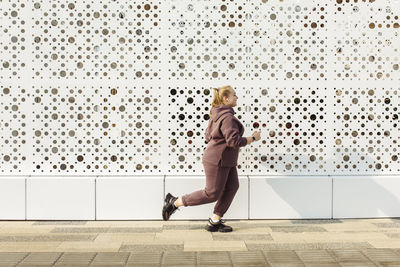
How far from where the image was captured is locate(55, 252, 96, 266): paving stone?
446 centimetres

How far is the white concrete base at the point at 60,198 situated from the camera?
6.49 meters

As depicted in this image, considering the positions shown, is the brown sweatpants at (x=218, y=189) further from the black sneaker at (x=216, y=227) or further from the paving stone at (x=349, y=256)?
the paving stone at (x=349, y=256)

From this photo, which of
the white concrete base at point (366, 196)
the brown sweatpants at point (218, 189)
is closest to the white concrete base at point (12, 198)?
the brown sweatpants at point (218, 189)

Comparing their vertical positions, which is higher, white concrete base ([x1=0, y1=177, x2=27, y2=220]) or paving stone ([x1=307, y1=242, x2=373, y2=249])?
white concrete base ([x1=0, y1=177, x2=27, y2=220])

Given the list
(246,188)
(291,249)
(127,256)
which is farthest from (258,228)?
(127,256)

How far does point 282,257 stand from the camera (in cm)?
470

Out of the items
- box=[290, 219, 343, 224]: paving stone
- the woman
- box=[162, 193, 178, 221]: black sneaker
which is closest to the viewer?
the woman

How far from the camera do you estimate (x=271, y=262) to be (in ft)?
14.9

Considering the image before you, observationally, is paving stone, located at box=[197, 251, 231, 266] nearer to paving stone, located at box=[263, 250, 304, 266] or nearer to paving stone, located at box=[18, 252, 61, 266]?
paving stone, located at box=[263, 250, 304, 266]

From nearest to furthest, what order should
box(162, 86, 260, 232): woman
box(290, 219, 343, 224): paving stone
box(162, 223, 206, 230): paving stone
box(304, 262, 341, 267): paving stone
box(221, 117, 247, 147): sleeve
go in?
box(304, 262, 341, 267): paving stone < box(221, 117, 247, 147): sleeve < box(162, 86, 260, 232): woman < box(162, 223, 206, 230): paving stone < box(290, 219, 343, 224): paving stone

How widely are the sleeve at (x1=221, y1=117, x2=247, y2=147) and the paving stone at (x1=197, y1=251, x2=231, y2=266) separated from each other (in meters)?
1.35

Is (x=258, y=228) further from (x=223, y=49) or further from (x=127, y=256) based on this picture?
(x=223, y=49)

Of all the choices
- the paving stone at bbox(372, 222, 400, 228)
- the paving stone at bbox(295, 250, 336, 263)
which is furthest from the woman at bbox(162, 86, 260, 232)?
the paving stone at bbox(372, 222, 400, 228)

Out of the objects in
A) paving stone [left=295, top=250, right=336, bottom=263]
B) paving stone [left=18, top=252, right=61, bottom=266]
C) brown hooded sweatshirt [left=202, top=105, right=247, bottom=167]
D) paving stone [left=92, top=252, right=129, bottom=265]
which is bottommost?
paving stone [left=92, top=252, right=129, bottom=265]
